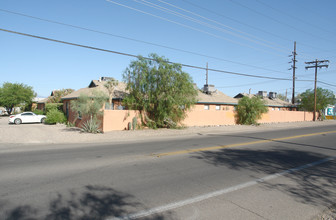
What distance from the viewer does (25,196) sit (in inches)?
192

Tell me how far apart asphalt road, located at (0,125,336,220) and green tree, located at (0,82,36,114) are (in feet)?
119

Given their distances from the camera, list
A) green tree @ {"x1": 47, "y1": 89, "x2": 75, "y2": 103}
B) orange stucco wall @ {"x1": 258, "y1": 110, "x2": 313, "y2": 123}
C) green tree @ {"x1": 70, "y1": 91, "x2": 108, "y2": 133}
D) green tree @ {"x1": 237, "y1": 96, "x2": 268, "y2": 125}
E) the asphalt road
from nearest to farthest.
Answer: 1. the asphalt road
2. green tree @ {"x1": 70, "y1": 91, "x2": 108, "y2": 133}
3. green tree @ {"x1": 237, "y1": 96, "x2": 268, "y2": 125}
4. green tree @ {"x1": 47, "y1": 89, "x2": 75, "y2": 103}
5. orange stucco wall @ {"x1": 258, "y1": 110, "x2": 313, "y2": 123}

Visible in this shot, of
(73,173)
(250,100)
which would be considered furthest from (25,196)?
(250,100)

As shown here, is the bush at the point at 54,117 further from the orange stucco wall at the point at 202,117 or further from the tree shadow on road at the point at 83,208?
the tree shadow on road at the point at 83,208

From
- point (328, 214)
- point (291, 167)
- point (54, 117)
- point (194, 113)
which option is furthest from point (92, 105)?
point (328, 214)

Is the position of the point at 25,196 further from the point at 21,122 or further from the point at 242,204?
the point at 21,122

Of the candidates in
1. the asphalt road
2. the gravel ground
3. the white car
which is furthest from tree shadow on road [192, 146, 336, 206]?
the white car

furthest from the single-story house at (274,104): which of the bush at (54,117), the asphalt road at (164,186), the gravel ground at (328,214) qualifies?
the gravel ground at (328,214)

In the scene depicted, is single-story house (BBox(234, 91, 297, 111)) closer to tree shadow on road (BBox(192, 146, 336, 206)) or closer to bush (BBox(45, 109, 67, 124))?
bush (BBox(45, 109, 67, 124))

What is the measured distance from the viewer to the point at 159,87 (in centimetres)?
1836

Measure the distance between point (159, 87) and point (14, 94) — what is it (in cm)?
3352

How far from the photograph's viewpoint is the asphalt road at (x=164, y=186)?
4.31m

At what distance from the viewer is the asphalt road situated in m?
4.31

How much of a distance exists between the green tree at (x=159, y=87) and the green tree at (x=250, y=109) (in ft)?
34.2
